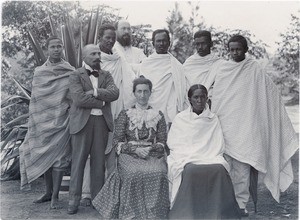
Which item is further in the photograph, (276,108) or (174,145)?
(276,108)

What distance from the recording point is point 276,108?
15.0 feet

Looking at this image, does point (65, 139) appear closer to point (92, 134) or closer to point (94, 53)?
point (92, 134)

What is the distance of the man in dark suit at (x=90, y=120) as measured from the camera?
13.6 ft

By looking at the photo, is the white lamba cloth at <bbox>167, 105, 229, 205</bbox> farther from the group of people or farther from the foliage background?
the foliage background

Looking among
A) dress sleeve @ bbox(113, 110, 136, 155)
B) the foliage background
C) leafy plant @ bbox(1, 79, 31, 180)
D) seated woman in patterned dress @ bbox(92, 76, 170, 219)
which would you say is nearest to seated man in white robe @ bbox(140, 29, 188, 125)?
seated woman in patterned dress @ bbox(92, 76, 170, 219)

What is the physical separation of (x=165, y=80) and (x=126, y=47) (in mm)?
725

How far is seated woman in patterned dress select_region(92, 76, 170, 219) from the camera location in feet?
12.8

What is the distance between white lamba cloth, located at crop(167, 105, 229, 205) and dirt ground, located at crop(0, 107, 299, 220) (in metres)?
0.82

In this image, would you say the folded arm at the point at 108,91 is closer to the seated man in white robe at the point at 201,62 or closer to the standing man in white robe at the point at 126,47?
the standing man in white robe at the point at 126,47

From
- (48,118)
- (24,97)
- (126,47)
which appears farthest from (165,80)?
(24,97)

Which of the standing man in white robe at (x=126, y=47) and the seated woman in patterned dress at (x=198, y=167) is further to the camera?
the standing man in white robe at (x=126, y=47)

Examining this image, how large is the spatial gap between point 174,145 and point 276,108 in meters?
1.27

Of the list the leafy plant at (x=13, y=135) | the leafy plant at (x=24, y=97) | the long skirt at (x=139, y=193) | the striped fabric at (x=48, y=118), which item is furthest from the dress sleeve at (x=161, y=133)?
the leafy plant at (x=13, y=135)

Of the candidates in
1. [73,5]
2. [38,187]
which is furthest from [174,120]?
[73,5]
